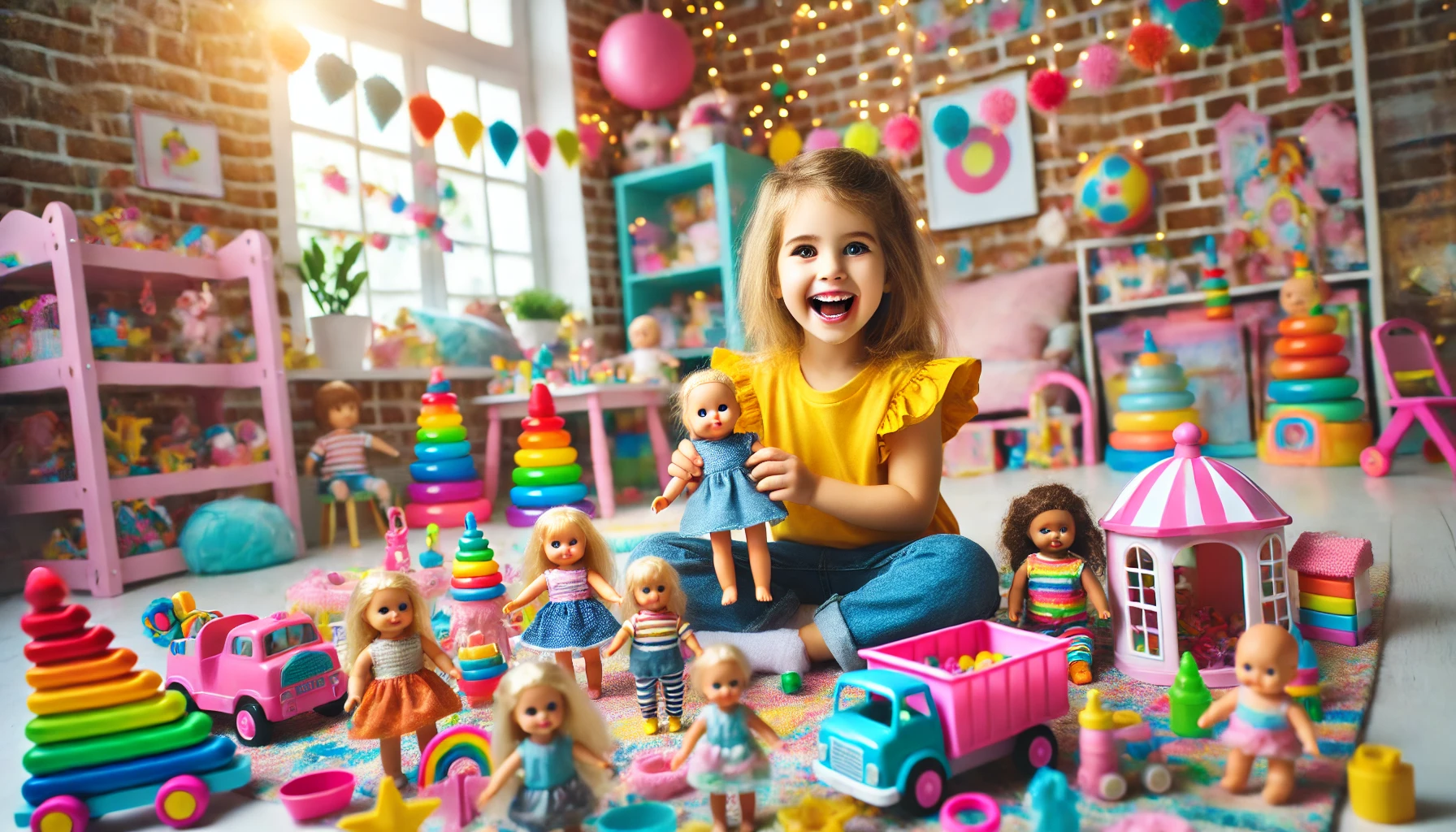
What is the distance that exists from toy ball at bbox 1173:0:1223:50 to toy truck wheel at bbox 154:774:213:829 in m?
4.42

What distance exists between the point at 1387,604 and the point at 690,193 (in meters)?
3.94

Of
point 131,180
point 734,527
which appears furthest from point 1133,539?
point 131,180

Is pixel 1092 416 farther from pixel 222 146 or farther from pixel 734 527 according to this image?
pixel 222 146

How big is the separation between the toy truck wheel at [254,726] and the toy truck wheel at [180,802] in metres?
0.26

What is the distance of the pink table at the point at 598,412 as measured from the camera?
3730 millimetres

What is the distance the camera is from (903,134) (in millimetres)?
4855

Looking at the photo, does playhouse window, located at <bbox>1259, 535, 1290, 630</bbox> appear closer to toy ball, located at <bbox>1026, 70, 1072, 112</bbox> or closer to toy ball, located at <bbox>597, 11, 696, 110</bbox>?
toy ball, located at <bbox>1026, 70, 1072, 112</bbox>

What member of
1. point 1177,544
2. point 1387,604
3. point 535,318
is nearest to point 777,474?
point 1177,544

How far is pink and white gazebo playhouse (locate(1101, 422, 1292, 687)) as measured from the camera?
1.37 m

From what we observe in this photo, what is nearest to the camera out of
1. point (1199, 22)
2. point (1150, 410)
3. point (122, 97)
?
point (122, 97)

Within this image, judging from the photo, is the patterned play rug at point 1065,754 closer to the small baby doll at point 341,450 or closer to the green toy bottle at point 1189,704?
the green toy bottle at point 1189,704

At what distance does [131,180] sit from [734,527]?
2885mm

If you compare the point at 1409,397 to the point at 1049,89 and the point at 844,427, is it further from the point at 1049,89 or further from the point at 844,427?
the point at 844,427

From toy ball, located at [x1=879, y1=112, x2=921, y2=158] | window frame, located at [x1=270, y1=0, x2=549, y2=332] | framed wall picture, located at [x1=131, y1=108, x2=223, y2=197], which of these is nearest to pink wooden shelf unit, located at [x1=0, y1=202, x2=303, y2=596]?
framed wall picture, located at [x1=131, y1=108, x2=223, y2=197]
